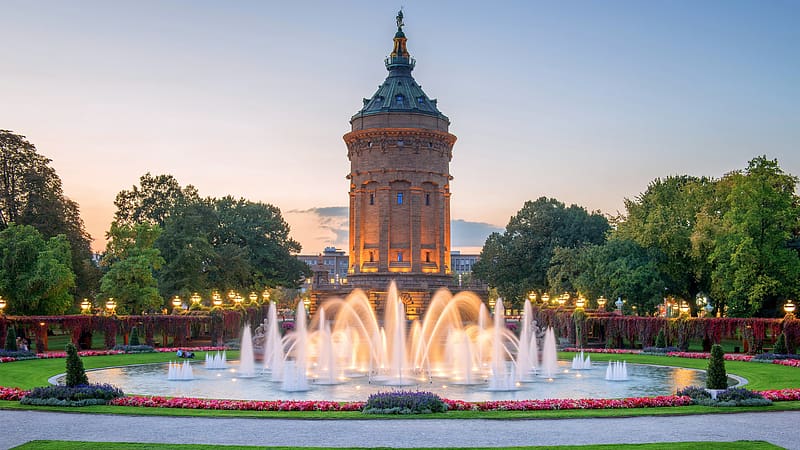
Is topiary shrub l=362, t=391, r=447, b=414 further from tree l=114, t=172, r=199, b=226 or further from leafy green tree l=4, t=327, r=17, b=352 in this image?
tree l=114, t=172, r=199, b=226

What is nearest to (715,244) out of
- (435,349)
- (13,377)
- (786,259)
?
(786,259)

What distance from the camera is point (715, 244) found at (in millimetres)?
51688

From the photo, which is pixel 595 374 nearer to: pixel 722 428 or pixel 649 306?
pixel 722 428

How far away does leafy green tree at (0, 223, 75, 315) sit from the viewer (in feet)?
166

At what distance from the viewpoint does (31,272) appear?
168ft

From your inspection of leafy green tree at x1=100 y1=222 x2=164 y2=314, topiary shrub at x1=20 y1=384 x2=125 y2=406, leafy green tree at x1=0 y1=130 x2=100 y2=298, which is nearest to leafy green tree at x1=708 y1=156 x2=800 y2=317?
leafy green tree at x1=100 y1=222 x2=164 y2=314

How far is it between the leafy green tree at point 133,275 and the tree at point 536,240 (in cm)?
3874

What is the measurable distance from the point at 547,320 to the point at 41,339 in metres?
34.5

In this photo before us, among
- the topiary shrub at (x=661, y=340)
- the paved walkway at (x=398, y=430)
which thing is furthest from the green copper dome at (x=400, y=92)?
the paved walkway at (x=398, y=430)

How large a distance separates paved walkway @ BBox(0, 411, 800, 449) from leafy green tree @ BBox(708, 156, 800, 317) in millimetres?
29644

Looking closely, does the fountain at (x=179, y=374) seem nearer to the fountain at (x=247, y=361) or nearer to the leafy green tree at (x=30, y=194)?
the fountain at (x=247, y=361)

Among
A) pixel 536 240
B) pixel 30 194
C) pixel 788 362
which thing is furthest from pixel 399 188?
pixel 788 362

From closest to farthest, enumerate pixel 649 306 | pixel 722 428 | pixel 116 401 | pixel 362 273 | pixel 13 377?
pixel 722 428 → pixel 116 401 → pixel 13 377 → pixel 649 306 → pixel 362 273

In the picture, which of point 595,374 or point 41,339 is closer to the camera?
point 595,374
